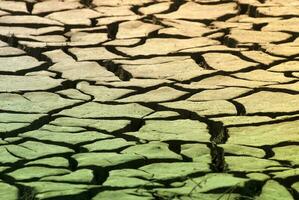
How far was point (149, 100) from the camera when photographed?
3781mm

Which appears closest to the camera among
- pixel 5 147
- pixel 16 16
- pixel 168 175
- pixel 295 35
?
pixel 168 175

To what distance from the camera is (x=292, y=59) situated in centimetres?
448

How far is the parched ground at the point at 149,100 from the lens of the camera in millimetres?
2738

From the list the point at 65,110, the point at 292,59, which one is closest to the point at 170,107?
the point at 65,110

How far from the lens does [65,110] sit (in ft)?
11.9

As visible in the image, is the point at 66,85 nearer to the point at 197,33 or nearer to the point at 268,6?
the point at 197,33

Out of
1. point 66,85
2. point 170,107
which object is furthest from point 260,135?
point 66,85

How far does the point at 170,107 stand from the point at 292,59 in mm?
1118

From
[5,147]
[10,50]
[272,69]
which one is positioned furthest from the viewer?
[10,50]

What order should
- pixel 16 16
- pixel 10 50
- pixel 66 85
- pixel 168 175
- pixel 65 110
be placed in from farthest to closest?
pixel 16 16 < pixel 10 50 < pixel 66 85 < pixel 65 110 < pixel 168 175

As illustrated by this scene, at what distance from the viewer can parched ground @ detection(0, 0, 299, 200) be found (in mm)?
2738

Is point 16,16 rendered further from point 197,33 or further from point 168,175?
point 168,175

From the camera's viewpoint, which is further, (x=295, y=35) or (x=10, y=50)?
(x=295, y=35)

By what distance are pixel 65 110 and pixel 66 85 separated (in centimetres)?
44
